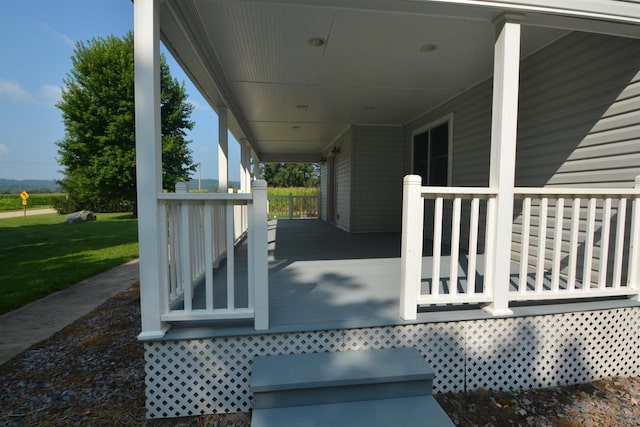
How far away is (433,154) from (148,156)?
508cm

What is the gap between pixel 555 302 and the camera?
8.55 feet

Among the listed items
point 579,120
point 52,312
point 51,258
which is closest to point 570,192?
point 579,120

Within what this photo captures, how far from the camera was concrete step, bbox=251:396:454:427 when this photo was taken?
1.71 m

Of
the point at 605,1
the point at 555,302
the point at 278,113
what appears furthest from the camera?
the point at 278,113

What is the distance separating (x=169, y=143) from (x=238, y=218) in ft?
44.2

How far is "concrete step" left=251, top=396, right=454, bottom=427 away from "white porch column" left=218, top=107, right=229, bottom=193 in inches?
134

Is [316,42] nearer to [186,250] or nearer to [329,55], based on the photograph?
[329,55]

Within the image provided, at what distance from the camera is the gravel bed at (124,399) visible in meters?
2.03

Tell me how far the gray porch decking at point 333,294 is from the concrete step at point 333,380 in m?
0.21

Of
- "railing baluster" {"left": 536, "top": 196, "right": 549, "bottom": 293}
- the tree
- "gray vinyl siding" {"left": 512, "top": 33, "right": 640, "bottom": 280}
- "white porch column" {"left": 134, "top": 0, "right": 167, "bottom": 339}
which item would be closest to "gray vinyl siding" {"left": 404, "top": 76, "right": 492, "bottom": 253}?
"gray vinyl siding" {"left": 512, "top": 33, "right": 640, "bottom": 280}

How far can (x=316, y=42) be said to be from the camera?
3307 millimetres

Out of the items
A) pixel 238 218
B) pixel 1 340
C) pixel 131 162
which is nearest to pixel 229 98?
pixel 238 218

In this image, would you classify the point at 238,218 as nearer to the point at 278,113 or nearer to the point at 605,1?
the point at 278,113

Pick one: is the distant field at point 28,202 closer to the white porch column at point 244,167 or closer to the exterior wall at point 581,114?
the white porch column at point 244,167
